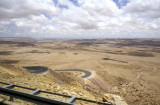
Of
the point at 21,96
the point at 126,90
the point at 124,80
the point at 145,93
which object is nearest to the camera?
the point at 21,96

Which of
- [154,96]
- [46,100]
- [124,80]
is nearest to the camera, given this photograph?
[46,100]

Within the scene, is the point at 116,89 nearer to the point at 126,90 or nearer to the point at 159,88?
the point at 126,90

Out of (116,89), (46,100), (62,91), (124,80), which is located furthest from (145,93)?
(46,100)

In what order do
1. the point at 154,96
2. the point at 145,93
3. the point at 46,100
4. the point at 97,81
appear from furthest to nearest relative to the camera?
the point at 97,81
the point at 145,93
the point at 154,96
the point at 46,100

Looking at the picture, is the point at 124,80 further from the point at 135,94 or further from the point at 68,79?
the point at 68,79

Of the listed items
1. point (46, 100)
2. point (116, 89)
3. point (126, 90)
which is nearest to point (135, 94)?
point (126, 90)

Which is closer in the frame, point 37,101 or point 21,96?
point 37,101

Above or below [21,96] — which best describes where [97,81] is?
below

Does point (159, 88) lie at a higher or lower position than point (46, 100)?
lower

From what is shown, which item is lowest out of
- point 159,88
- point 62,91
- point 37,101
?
point 159,88
